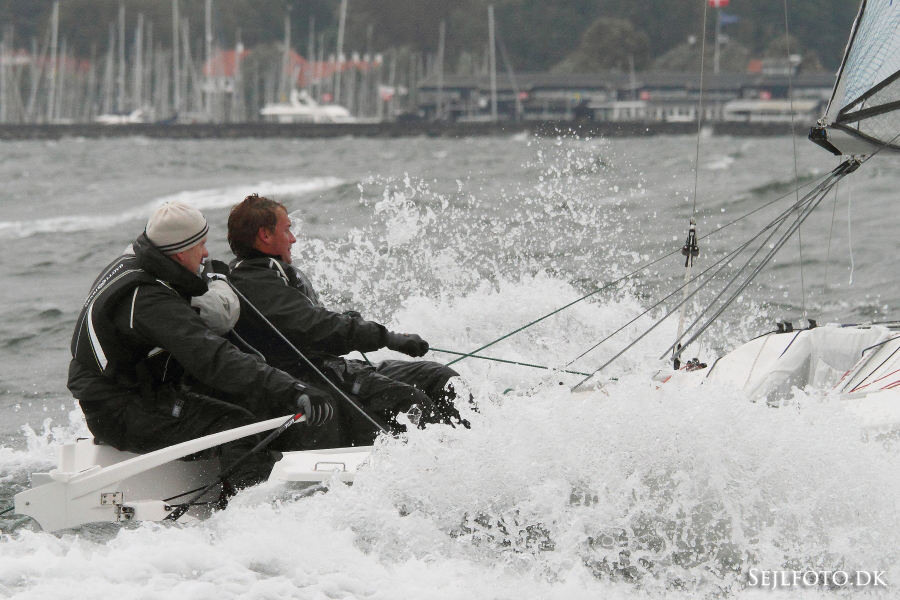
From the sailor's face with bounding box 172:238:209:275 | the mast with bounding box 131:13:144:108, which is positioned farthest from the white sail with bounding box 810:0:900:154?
the mast with bounding box 131:13:144:108

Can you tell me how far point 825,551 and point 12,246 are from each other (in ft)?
Answer: 39.2

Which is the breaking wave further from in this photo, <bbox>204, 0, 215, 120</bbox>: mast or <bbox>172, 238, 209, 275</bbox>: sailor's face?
<bbox>204, 0, 215, 120</bbox>: mast

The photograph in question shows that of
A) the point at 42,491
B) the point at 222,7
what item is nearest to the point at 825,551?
the point at 42,491

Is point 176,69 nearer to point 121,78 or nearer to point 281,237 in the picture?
point 121,78

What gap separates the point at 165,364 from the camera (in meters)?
3.78

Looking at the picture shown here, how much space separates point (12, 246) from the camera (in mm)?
13516

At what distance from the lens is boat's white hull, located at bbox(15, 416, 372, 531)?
3594mm

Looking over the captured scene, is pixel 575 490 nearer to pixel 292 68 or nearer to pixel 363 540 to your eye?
pixel 363 540

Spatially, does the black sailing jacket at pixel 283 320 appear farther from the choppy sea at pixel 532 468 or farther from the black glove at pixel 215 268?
the choppy sea at pixel 532 468

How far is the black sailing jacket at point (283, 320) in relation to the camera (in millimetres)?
3953

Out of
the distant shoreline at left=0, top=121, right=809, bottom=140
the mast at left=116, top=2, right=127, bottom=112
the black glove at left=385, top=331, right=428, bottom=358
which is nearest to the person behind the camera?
the black glove at left=385, top=331, right=428, bottom=358

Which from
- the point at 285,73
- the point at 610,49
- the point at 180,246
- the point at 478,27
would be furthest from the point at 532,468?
the point at 610,49

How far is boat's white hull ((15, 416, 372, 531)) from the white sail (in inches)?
101

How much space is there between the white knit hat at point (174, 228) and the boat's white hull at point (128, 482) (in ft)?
1.97
